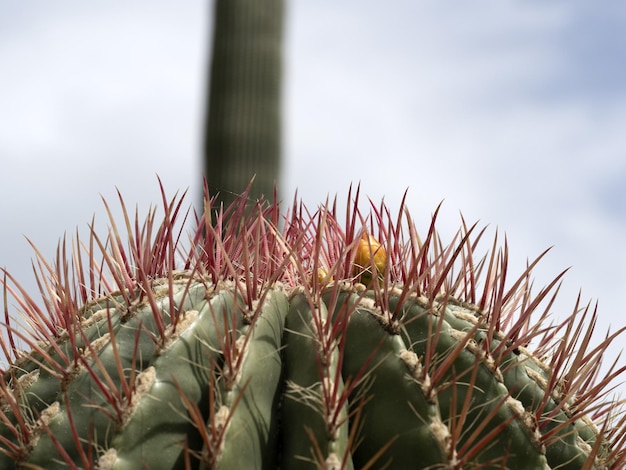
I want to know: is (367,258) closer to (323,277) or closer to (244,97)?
(323,277)

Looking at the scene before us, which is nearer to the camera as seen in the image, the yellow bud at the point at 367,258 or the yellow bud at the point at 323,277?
the yellow bud at the point at 323,277

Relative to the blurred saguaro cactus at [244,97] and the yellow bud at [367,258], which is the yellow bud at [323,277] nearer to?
the yellow bud at [367,258]

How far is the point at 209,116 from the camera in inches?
164

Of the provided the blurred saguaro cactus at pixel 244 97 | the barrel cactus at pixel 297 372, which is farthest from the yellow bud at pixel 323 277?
the blurred saguaro cactus at pixel 244 97

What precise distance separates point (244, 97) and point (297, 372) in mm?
3045

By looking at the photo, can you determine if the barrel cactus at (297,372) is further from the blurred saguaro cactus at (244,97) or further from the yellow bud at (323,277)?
the blurred saguaro cactus at (244,97)

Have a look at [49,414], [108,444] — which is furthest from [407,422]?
[49,414]

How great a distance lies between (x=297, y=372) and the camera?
1252mm

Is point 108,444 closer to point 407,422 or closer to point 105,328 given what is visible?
point 105,328

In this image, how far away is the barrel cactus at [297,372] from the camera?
46.1 inches

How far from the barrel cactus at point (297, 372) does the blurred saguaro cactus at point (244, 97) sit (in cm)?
227

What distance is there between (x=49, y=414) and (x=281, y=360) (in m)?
0.34

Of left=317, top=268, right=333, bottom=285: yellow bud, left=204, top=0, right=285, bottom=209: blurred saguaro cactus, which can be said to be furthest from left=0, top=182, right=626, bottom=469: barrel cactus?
left=204, top=0, right=285, bottom=209: blurred saguaro cactus

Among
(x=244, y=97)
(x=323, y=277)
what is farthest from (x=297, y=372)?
(x=244, y=97)
